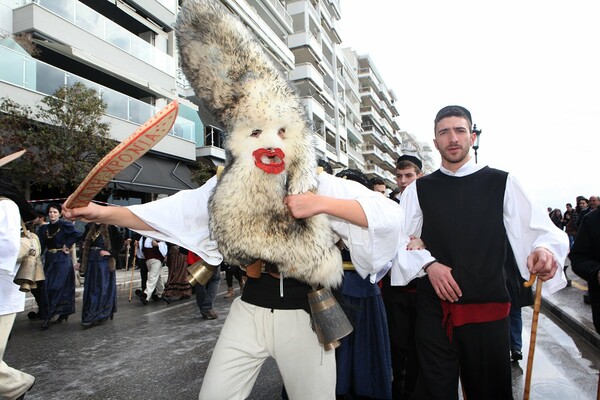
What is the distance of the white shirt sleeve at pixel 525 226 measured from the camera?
235 cm

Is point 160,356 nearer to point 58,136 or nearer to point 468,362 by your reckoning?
point 468,362

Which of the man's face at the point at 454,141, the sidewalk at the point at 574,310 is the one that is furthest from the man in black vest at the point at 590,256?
the sidewalk at the point at 574,310

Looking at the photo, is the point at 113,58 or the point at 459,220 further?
the point at 113,58

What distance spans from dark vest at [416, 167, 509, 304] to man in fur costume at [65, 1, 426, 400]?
0.68 metres

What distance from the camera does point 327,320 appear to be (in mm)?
1884

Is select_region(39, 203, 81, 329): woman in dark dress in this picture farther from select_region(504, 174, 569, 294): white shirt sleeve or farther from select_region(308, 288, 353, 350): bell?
select_region(504, 174, 569, 294): white shirt sleeve

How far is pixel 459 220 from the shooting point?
250cm

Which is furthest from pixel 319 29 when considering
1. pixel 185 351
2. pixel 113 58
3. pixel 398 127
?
pixel 398 127

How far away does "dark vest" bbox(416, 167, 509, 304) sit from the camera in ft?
7.82

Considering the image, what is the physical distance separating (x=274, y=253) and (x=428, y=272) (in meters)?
1.02

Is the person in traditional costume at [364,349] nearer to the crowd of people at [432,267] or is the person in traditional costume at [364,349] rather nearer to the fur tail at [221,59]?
the crowd of people at [432,267]

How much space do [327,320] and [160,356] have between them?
3.62 meters

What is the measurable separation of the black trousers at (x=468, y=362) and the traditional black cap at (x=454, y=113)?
125 cm

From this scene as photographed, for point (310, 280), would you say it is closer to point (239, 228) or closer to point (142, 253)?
point (239, 228)
